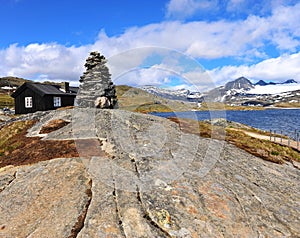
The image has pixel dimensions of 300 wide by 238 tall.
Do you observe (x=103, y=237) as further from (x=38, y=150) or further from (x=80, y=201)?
(x=38, y=150)

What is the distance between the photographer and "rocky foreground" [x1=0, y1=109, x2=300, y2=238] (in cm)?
968

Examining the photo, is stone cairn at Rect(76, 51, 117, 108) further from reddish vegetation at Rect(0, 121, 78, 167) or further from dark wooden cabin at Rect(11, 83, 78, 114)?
dark wooden cabin at Rect(11, 83, 78, 114)

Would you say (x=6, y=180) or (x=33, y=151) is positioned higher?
(x=33, y=151)

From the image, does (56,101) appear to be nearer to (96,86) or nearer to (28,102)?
(28,102)

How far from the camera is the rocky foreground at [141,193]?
968 cm

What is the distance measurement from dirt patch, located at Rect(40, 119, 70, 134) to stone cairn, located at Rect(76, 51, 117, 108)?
35.4 feet

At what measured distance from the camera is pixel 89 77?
35.1 m

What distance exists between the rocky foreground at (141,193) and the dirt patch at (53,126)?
5.93 feet

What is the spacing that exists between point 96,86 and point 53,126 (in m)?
14.1

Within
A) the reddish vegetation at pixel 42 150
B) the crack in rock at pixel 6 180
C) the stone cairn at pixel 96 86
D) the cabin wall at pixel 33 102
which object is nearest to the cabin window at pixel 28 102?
the cabin wall at pixel 33 102

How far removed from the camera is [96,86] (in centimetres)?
3319

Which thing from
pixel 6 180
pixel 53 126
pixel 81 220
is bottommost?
pixel 81 220

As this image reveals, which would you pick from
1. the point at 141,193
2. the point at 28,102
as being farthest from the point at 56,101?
the point at 141,193

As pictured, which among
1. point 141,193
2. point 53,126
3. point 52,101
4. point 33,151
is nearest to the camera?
point 141,193
